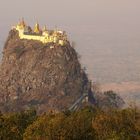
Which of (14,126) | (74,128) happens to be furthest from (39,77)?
(74,128)

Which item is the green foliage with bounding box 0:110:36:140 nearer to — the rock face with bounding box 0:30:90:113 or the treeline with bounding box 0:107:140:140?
the treeline with bounding box 0:107:140:140

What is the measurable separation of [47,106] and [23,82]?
49.4 ft

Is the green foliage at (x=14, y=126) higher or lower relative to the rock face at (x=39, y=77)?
higher

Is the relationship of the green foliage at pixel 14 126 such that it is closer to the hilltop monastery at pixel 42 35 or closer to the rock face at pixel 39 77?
the rock face at pixel 39 77

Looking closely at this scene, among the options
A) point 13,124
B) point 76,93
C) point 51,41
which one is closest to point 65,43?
point 51,41

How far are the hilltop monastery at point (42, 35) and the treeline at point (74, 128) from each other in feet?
277

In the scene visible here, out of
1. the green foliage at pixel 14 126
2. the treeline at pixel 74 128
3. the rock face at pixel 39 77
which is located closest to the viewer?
the treeline at pixel 74 128

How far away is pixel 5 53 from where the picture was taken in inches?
6486

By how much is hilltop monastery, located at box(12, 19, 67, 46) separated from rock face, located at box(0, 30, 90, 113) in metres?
1.41

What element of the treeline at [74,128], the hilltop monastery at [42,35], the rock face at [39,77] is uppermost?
the treeline at [74,128]

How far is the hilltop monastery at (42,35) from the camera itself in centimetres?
15562

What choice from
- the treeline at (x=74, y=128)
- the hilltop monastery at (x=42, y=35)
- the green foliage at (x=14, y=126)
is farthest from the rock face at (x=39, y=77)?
the treeline at (x=74, y=128)

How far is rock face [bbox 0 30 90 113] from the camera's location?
150750 mm

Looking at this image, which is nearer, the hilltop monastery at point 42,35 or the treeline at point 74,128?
the treeline at point 74,128
